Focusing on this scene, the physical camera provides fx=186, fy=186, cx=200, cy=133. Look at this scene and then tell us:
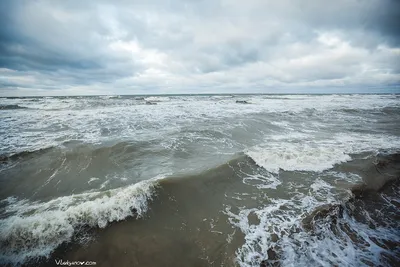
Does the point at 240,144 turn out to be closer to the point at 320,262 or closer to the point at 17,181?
the point at 320,262

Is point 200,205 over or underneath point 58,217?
underneath

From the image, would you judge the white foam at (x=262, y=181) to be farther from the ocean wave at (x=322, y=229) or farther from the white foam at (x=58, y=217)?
the white foam at (x=58, y=217)

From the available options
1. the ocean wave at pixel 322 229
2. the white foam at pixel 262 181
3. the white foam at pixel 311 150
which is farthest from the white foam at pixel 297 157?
the ocean wave at pixel 322 229

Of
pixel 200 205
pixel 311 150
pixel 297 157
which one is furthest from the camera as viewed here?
pixel 311 150

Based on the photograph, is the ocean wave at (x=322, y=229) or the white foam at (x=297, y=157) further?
the white foam at (x=297, y=157)

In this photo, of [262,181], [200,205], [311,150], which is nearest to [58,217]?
[200,205]

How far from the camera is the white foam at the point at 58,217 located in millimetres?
3631

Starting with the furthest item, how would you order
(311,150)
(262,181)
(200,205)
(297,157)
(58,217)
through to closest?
1. (311,150)
2. (297,157)
3. (262,181)
4. (200,205)
5. (58,217)

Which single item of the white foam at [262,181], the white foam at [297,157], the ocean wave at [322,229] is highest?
the white foam at [297,157]

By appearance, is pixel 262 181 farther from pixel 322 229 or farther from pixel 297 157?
pixel 297 157

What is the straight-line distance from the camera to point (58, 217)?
4105 millimetres

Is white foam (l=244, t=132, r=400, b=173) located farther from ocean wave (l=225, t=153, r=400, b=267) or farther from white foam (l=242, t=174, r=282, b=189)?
ocean wave (l=225, t=153, r=400, b=267)

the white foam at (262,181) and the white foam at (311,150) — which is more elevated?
the white foam at (311,150)

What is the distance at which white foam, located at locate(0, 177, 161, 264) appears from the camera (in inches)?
143
